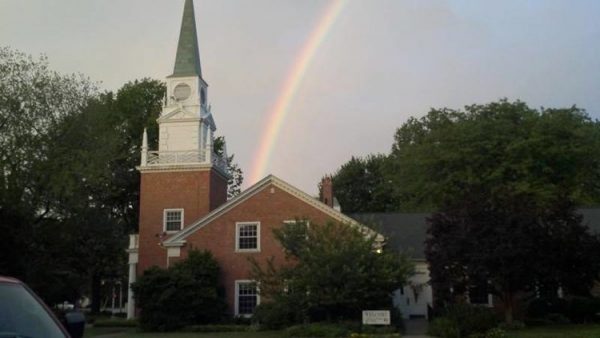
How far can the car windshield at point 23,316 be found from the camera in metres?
5.27

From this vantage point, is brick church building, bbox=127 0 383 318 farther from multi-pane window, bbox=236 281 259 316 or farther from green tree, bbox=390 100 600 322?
green tree, bbox=390 100 600 322

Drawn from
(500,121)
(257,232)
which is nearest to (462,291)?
(257,232)

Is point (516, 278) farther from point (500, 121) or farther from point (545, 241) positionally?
point (500, 121)

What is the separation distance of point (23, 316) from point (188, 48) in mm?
40992

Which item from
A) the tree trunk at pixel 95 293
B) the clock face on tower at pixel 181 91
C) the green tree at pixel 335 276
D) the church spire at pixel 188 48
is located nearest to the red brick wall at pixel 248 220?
the green tree at pixel 335 276

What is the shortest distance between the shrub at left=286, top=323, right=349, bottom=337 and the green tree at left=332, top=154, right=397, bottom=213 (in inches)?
1641

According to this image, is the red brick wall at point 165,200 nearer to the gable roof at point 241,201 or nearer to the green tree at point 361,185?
the gable roof at point 241,201

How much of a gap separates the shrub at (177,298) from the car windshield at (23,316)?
94.8ft

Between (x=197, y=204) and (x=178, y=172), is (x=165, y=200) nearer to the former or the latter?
(x=178, y=172)

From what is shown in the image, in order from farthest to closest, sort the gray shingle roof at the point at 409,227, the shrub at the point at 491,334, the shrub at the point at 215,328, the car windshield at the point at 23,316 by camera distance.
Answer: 1. the gray shingle roof at the point at 409,227
2. the shrub at the point at 215,328
3. the shrub at the point at 491,334
4. the car windshield at the point at 23,316

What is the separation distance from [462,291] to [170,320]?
13.8m

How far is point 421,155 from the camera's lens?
48.7m

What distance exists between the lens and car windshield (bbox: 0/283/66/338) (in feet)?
17.3

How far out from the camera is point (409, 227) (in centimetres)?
4275
